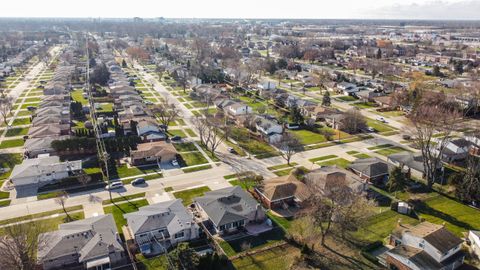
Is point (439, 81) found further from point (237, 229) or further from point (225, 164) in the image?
point (237, 229)

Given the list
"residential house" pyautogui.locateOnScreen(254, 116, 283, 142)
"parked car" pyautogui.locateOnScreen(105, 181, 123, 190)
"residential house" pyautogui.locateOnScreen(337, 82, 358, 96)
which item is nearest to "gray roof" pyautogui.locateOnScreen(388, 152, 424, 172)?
"residential house" pyautogui.locateOnScreen(254, 116, 283, 142)

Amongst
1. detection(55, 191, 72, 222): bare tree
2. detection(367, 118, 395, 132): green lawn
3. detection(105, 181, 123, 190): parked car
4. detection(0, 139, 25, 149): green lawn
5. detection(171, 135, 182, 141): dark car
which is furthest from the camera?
detection(367, 118, 395, 132): green lawn

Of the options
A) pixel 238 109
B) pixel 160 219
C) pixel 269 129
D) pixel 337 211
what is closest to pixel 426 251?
pixel 337 211

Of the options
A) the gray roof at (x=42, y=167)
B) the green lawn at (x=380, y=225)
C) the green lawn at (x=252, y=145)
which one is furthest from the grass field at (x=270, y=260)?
the gray roof at (x=42, y=167)

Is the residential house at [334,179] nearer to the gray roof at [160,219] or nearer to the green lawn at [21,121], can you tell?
the gray roof at [160,219]

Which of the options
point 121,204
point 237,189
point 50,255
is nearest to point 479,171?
point 237,189

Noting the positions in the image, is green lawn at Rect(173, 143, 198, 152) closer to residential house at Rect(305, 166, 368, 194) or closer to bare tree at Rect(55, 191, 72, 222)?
bare tree at Rect(55, 191, 72, 222)
